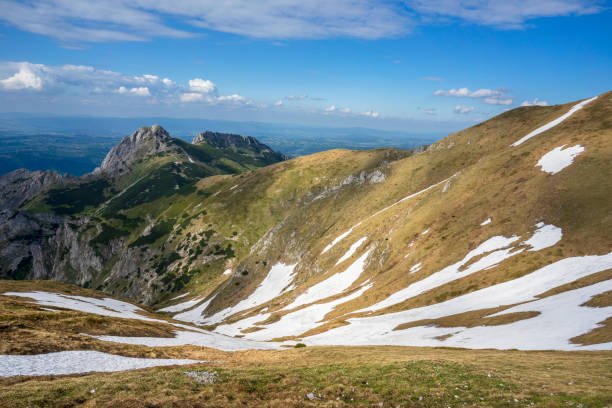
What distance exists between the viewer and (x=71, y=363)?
2358cm

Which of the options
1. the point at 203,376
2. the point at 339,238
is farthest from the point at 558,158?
the point at 203,376

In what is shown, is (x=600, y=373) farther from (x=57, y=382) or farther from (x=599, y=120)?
(x=599, y=120)

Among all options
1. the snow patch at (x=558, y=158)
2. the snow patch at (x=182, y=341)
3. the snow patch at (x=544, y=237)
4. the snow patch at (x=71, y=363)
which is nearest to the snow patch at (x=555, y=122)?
the snow patch at (x=558, y=158)

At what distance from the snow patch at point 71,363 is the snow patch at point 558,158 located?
6905 centimetres

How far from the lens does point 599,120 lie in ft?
233

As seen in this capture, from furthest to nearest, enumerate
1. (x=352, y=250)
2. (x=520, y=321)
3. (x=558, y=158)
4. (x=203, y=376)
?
(x=352, y=250) < (x=558, y=158) < (x=520, y=321) < (x=203, y=376)

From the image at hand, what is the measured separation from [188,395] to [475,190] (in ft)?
236

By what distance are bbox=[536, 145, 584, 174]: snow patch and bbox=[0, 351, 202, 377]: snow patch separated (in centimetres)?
6905

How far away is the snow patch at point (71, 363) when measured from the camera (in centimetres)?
2117

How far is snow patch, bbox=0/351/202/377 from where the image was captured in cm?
2117

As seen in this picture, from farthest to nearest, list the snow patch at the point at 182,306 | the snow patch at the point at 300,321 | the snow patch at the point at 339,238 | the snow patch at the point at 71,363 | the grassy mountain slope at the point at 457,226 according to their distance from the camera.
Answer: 1. the snow patch at the point at 182,306
2. the snow patch at the point at 339,238
3. the snow patch at the point at 300,321
4. the grassy mountain slope at the point at 457,226
5. the snow patch at the point at 71,363

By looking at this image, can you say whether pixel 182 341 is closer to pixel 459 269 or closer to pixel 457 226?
pixel 459 269

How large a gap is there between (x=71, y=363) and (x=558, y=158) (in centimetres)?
8104

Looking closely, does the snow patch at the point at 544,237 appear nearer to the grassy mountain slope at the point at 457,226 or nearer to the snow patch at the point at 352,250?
the grassy mountain slope at the point at 457,226
